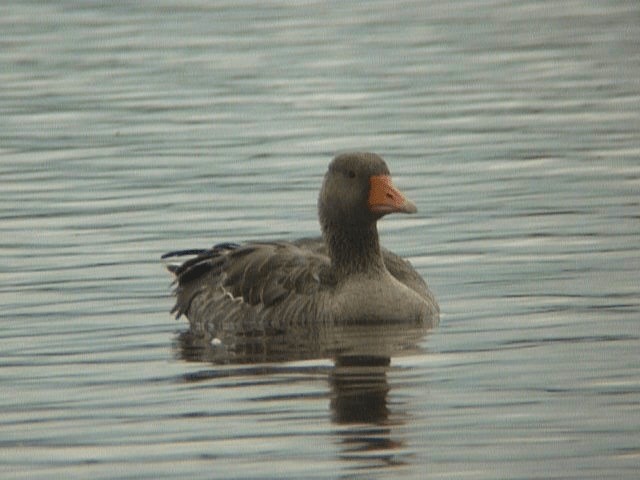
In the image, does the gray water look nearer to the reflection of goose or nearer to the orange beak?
the reflection of goose

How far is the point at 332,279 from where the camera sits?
55.0ft

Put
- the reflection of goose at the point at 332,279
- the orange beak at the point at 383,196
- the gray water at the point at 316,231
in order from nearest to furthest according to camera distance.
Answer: the gray water at the point at 316,231, the reflection of goose at the point at 332,279, the orange beak at the point at 383,196

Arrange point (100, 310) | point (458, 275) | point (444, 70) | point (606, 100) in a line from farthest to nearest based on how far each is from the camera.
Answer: point (444, 70)
point (606, 100)
point (458, 275)
point (100, 310)

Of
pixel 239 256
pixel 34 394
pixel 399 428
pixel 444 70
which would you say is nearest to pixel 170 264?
pixel 239 256

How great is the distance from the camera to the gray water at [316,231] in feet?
38.6

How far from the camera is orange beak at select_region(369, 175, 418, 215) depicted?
16.4 metres

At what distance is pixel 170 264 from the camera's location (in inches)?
720

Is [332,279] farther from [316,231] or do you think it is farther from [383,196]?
[316,231]

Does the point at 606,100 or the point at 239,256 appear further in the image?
the point at 606,100

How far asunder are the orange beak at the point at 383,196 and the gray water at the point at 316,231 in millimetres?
999

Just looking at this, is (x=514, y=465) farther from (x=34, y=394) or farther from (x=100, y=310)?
(x=100, y=310)

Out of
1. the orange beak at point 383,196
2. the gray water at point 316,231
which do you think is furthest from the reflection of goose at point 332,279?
the gray water at point 316,231

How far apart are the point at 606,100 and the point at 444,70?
5.89 meters

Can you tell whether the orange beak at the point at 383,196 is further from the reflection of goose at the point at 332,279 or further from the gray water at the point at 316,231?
the gray water at the point at 316,231
